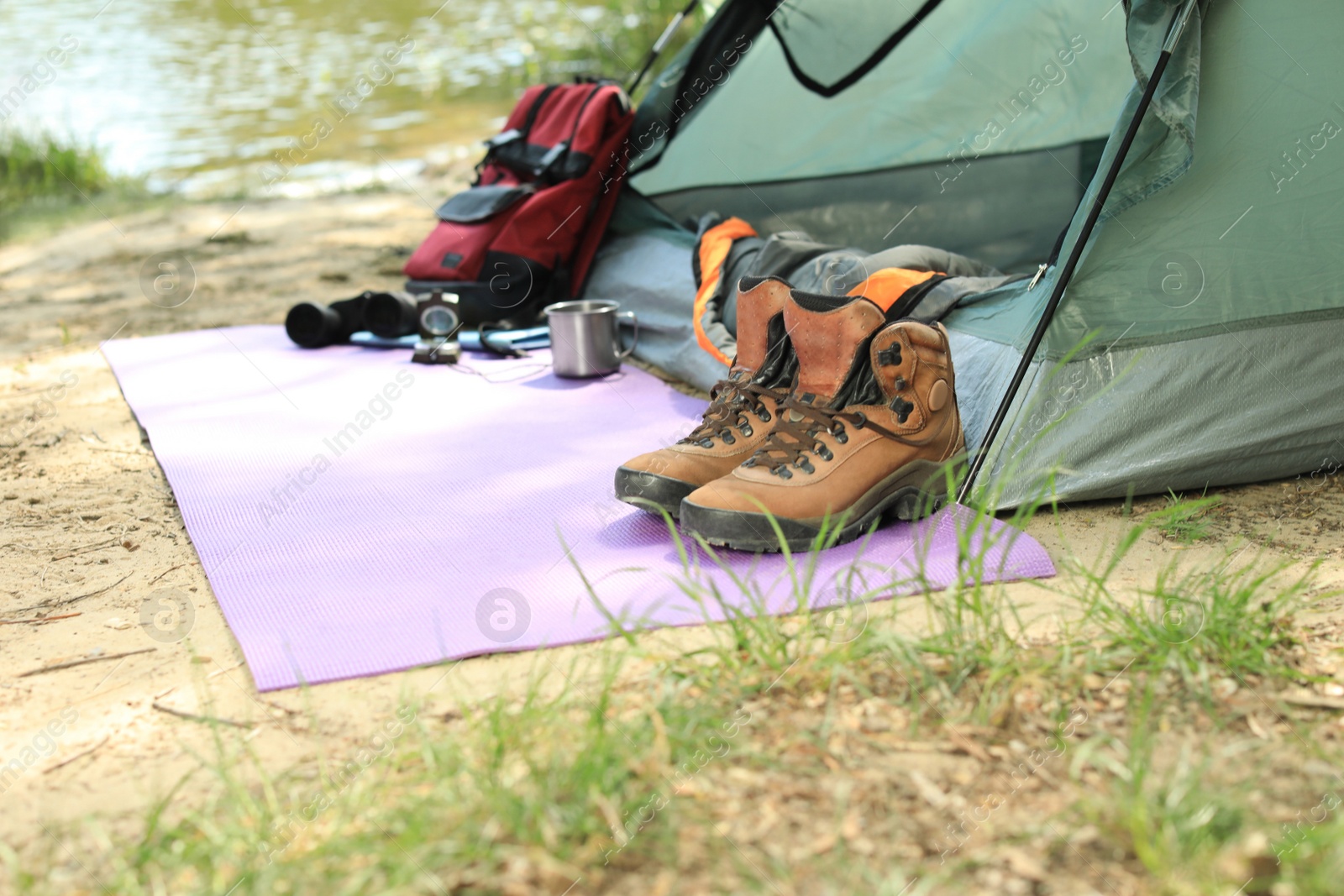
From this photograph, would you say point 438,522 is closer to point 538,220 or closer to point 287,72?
point 538,220

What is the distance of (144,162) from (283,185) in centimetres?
167

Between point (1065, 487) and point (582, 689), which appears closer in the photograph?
point (582, 689)

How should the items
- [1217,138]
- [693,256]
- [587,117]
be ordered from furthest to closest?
1. [587,117]
2. [693,256]
3. [1217,138]

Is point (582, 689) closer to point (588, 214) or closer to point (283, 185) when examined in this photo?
point (588, 214)

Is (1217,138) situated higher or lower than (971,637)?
higher

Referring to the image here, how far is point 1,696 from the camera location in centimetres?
138

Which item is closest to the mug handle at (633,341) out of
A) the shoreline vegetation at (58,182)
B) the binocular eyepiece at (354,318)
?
the binocular eyepiece at (354,318)

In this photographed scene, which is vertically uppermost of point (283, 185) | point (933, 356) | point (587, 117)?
point (587, 117)

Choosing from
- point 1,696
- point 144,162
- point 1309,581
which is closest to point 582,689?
point 1,696

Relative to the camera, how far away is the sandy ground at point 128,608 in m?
1.23

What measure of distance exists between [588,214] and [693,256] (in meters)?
0.53

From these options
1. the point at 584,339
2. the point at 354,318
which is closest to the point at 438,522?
the point at 584,339

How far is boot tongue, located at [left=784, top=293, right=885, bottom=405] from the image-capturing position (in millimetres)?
1737

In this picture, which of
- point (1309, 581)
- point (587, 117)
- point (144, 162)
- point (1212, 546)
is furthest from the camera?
point (144, 162)
